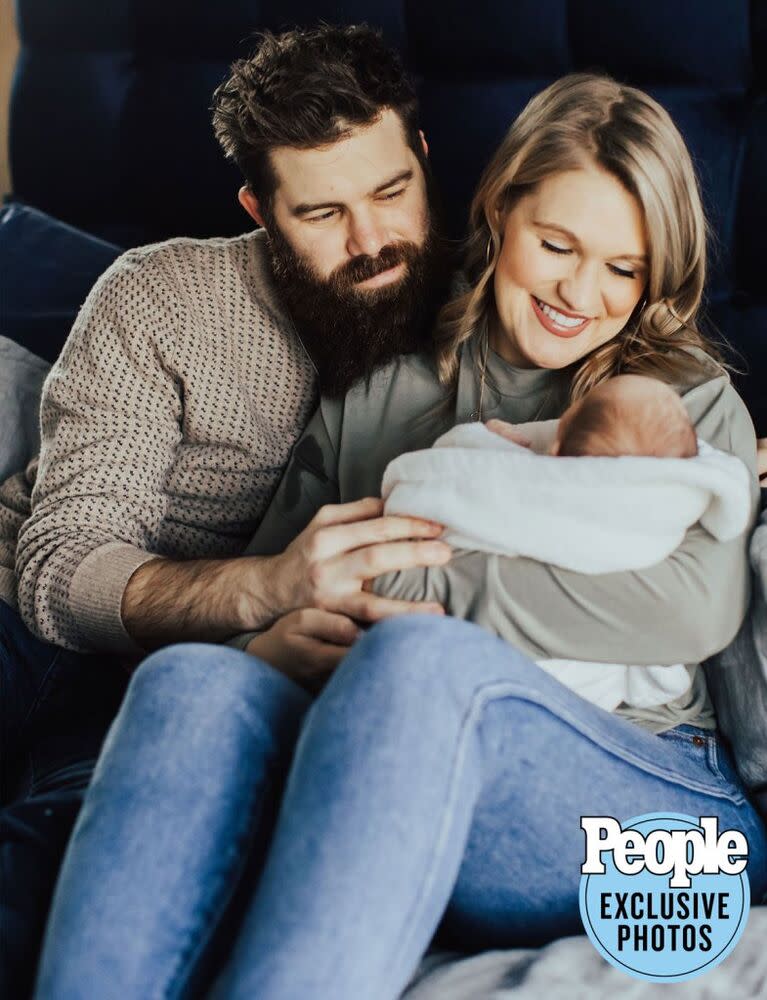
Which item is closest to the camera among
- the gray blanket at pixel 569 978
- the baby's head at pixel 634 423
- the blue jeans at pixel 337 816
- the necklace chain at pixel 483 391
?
the blue jeans at pixel 337 816

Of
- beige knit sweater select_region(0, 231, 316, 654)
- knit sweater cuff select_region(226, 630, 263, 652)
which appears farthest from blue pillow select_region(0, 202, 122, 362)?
knit sweater cuff select_region(226, 630, 263, 652)

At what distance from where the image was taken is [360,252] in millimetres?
1538

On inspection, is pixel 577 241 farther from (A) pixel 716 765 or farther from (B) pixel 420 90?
(B) pixel 420 90

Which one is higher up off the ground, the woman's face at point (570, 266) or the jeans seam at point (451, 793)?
the woman's face at point (570, 266)

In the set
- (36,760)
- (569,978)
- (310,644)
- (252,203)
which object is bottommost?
(36,760)

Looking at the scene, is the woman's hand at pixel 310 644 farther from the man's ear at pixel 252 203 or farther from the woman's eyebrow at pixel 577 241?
the man's ear at pixel 252 203

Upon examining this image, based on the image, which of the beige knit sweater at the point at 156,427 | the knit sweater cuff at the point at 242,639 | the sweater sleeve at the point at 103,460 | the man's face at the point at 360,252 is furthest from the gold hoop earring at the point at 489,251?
the knit sweater cuff at the point at 242,639

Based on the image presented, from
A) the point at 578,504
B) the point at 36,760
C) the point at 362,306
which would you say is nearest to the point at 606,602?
the point at 578,504

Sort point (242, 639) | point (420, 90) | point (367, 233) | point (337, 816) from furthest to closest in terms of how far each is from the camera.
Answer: point (420, 90), point (367, 233), point (242, 639), point (337, 816)

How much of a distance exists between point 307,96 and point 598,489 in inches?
28.2

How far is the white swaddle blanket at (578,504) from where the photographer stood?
1103mm

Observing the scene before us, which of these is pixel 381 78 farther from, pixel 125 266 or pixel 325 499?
pixel 325 499

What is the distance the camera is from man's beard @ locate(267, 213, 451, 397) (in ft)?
5.00

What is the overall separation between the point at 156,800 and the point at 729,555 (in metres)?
0.66
